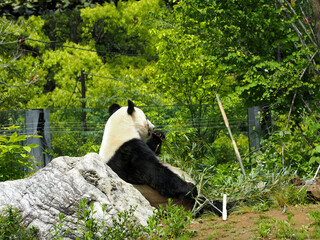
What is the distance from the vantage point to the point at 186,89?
13.3 m

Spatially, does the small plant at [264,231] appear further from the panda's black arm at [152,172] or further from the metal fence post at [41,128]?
the metal fence post at [41,128]

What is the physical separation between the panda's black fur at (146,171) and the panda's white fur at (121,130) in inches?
2.9

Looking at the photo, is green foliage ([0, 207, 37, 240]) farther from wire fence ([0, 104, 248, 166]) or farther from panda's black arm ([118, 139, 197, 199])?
wire fence ([0, 104, 248, 166])

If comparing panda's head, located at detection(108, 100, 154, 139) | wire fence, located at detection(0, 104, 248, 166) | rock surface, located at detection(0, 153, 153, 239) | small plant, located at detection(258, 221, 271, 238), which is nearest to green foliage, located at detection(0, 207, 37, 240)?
rock surface, located at detection(0, 153, 153, 239)

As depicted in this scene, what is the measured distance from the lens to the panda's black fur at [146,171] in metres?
5.79

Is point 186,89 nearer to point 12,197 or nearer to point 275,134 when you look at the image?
point 275,134

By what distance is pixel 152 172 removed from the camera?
5.82m

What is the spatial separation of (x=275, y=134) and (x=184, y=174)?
1.92 m

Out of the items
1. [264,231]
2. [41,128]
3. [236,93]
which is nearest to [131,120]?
[264,231]

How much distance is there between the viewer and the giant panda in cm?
579

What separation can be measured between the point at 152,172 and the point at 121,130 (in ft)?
2.39

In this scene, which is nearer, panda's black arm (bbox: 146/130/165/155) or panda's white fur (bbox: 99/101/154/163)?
panda's white fur (bbox: 99/101/154/163)

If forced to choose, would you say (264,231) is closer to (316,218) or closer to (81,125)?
(316,218)

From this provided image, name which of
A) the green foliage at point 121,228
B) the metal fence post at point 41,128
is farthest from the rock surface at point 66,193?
the metal fence post at point 41,128
